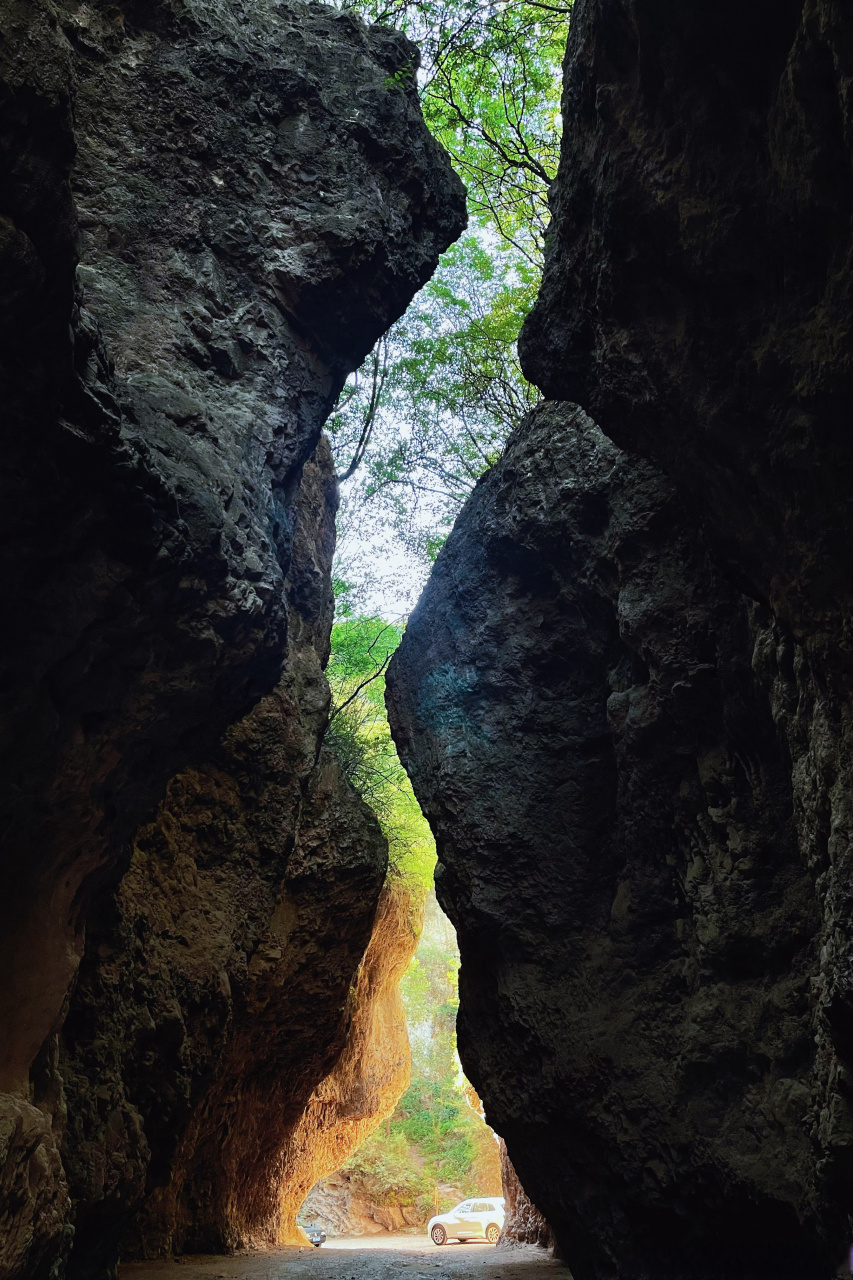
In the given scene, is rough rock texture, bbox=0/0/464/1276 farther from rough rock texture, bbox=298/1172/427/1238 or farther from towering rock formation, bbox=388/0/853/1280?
rough rock texture, bbox=298/1172/427/1238

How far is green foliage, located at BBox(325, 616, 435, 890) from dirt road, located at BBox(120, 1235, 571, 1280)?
16.3 feet

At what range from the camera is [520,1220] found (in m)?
12.2

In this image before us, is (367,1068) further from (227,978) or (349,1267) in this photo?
(227,978)

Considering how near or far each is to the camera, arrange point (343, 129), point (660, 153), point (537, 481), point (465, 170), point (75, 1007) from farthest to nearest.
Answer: point (465, 170) < point (537, 481) < point (343, 129) < point (75, 1007) < point (660, 153)

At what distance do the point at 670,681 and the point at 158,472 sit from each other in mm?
3645

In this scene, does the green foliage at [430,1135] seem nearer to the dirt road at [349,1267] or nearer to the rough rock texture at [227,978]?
the dirt road at [349,1267]

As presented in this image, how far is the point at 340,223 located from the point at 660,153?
334 cm

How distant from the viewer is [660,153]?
12.4 ft

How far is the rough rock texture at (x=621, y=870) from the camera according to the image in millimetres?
5117

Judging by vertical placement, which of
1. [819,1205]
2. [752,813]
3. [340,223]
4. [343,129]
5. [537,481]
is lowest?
[819,1205]

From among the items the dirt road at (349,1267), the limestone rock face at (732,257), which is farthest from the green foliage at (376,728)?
the limestone rock face at (732,257)

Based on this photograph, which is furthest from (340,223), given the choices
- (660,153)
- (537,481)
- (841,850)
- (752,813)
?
(841,850)

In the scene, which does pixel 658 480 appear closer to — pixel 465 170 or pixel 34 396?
pixel 34 396

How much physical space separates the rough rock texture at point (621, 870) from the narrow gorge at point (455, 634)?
0.03 metres
